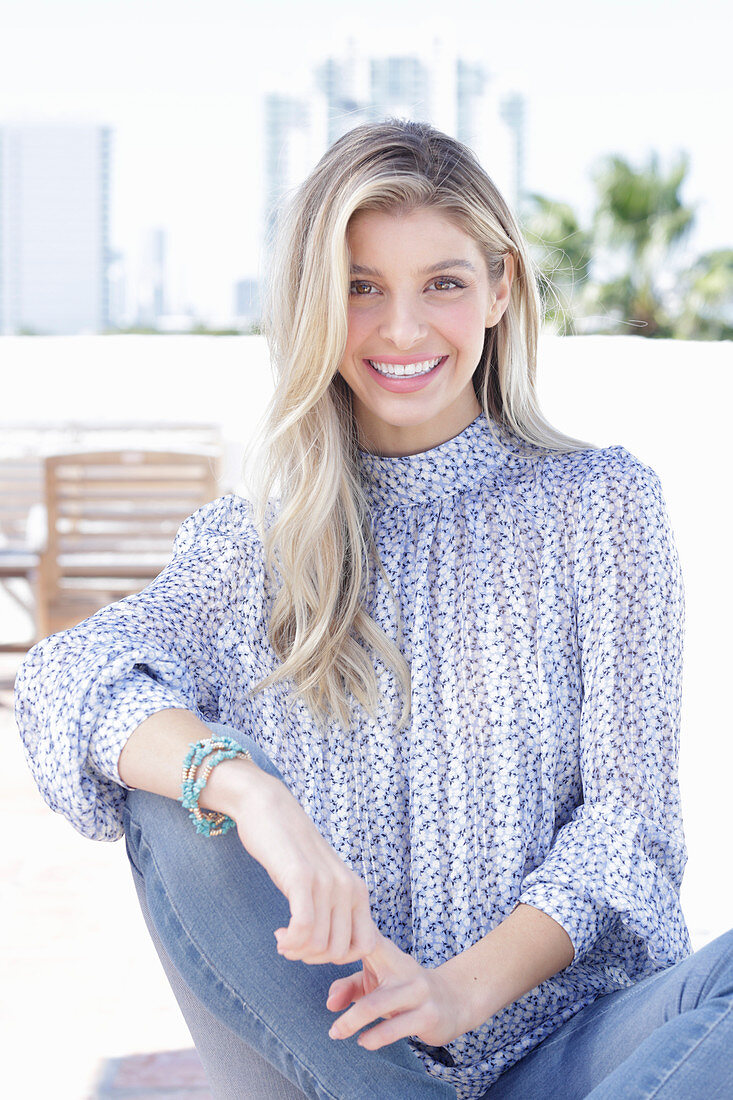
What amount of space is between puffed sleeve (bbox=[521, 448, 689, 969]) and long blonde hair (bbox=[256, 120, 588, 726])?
17 cm

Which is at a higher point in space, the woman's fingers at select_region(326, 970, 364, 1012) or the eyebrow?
the eyebrow

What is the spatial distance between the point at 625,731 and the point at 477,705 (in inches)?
7.2

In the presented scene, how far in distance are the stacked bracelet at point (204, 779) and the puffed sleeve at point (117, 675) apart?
0.09 meters

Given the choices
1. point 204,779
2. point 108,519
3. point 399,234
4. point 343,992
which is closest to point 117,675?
point 204,779

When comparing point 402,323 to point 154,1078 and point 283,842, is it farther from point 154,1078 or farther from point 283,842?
point 154,1078

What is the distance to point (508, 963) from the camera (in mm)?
1187

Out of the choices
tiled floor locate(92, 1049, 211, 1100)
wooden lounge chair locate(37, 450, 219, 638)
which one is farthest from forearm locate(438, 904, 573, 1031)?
wooden lounge chair locate(37, 450, 219, 638)

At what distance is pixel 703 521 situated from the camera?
3162 mm

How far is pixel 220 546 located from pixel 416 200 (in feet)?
1.61

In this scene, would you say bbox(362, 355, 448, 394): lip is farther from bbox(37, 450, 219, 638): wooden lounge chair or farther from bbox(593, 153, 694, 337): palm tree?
bbox(593, 153, 694, 337): palm tree

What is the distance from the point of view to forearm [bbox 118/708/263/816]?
1.15 m

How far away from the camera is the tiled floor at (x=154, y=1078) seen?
1.99 m

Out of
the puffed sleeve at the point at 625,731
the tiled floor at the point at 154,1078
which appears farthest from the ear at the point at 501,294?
the tiled floor at the point at 154,1078

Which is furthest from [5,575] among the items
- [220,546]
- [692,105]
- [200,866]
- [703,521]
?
[692,105]
